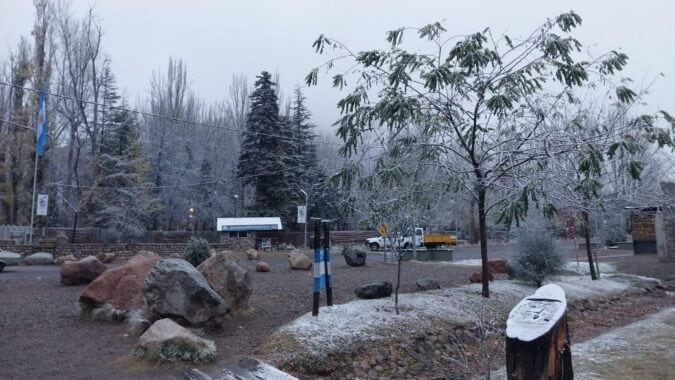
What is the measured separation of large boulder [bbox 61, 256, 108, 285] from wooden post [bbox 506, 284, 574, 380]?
1163 cm

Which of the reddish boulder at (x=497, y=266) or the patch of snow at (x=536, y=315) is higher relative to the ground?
the patch of snow at (x=536, y=315)

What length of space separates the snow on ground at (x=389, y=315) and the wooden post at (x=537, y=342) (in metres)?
3.31

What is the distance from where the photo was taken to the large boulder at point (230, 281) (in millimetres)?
8805

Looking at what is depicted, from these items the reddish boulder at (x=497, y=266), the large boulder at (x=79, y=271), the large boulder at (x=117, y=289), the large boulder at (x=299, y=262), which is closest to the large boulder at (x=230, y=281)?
the large boulder at (x=117, y=289)

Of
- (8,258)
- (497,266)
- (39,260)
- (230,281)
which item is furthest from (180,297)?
(39,260)

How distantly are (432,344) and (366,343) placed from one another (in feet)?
4.10

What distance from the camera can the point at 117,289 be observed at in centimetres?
923

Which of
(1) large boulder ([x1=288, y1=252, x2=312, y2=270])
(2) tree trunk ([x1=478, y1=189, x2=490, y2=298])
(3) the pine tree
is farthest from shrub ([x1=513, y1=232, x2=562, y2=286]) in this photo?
(3) the pine tree

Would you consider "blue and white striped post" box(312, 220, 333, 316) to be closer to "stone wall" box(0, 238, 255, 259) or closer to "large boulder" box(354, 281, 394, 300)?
"large boulder" box(354, 281, 394, 300)

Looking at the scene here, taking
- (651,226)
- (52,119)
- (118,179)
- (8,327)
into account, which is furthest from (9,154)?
(651,226)

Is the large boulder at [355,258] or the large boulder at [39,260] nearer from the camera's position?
the large boulder at [355,258]

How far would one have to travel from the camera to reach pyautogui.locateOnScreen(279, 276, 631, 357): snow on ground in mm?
7070

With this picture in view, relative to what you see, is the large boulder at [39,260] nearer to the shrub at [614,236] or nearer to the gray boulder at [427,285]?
the gray boulder at [427,285]

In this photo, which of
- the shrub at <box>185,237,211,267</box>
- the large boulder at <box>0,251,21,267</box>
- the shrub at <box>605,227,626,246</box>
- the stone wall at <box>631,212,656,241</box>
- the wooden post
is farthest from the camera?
the shrub at <box>605,227,626,246</box>
